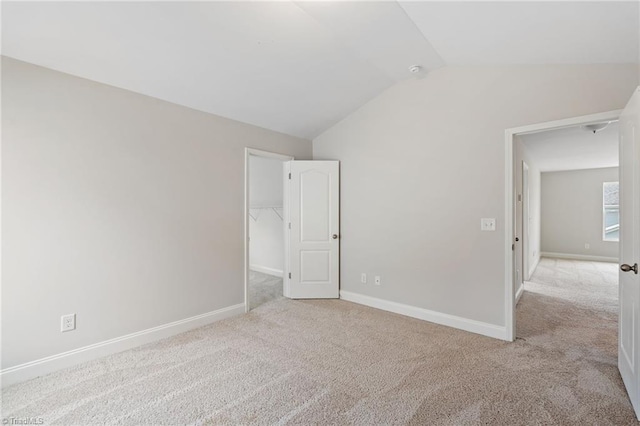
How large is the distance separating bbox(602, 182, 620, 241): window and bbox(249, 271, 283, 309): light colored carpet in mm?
7940

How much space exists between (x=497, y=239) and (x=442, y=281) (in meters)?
0.73

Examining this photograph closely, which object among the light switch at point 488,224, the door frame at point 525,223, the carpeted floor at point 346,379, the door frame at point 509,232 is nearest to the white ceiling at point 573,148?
the door frame at point 525,223

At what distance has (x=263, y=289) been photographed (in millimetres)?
4641

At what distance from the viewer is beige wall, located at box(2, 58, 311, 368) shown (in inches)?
84.0

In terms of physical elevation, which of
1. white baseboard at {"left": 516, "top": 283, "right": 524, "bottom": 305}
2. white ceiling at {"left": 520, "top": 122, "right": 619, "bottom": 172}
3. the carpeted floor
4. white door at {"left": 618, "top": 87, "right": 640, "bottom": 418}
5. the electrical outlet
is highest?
white ceiling at {"left": 520, "top": 122, "right": 619, "bottom": 172}

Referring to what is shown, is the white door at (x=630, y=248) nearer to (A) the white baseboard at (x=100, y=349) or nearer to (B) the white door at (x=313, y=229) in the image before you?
(B) the white door at (x=313, y=229)

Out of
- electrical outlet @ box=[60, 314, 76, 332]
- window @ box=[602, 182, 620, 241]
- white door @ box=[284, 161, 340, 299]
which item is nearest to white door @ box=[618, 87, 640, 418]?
white door @ box=[284, 161, 340, 299]

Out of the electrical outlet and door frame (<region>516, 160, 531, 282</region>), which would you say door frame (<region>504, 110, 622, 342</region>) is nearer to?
door frame (<region>516, 160, 531, 282</region>)

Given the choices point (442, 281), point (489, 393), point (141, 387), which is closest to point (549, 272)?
point (442, 281)

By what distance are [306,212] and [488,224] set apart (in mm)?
2231

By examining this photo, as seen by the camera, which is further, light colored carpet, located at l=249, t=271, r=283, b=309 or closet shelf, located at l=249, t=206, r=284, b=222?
closet shelf, located at l=249, t=206, r=284, b=222

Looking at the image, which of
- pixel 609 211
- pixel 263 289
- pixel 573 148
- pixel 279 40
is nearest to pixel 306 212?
pixel 263 289

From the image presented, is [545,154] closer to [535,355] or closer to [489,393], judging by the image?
[535,355]

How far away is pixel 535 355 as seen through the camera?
251cm
